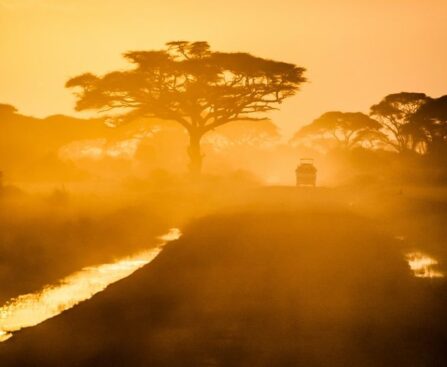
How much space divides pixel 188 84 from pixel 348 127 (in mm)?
50064

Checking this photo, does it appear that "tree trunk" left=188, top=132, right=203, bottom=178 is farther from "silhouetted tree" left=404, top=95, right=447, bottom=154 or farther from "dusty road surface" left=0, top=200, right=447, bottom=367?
"dusty road surface" left=0, top=200, right=447, bottom=367

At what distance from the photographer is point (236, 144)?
11156 cm

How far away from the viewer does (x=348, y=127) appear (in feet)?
317

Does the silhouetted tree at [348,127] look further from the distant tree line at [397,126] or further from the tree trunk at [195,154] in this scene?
the tree trunk at [195,154]

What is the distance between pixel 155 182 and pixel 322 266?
37.0m

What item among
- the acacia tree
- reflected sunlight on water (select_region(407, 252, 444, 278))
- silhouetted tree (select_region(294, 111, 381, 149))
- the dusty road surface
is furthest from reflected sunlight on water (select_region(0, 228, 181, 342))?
silhouetted tree (select_region(294, 111, 381, 149))

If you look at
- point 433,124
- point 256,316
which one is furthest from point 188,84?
point 256,316

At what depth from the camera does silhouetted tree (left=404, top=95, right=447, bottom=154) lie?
64188 mm

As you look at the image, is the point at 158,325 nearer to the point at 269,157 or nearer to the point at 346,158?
the point at 346,158

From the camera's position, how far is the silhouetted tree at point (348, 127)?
91.2 meters

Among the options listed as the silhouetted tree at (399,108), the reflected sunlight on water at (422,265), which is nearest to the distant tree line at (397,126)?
the silhouetted tree at (399,108)

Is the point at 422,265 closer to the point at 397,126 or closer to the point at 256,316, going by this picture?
the point at 256,316

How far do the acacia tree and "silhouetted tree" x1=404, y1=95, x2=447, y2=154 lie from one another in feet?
61.5

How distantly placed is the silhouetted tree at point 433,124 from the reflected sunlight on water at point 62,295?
5014cm
